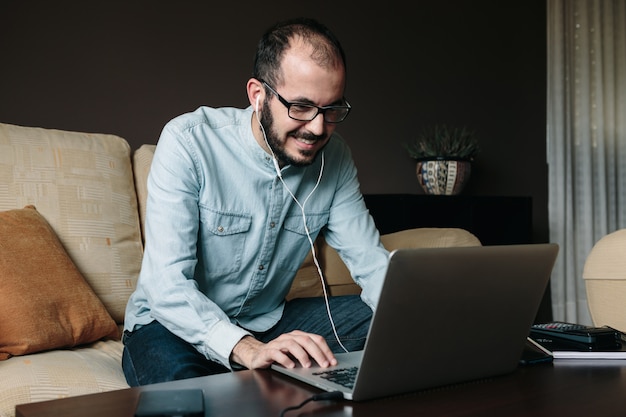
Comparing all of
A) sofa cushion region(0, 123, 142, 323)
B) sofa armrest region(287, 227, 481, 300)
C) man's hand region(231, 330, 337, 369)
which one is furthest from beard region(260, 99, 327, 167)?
sofa armrest region(287, 227, 481, 300)

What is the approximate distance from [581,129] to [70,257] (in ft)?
10.3

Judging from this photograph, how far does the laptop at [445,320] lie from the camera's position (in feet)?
2.76

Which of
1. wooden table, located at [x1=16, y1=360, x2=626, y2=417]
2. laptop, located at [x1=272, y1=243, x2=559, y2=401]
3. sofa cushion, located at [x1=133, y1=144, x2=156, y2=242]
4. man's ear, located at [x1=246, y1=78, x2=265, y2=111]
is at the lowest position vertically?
wooden table, located at [x1=16, y1=360, x2=626, y2=417]

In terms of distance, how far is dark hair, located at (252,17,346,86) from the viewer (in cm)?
142

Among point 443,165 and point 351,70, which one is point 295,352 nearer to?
point 443,165

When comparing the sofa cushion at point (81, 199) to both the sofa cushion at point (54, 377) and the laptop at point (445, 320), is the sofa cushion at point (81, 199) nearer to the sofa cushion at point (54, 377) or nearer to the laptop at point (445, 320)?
the sofa cushion at point (54, 377)

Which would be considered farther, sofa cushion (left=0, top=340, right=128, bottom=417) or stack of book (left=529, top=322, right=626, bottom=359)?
sofa cushion (left=0, top=340, right=128, bottom=417)

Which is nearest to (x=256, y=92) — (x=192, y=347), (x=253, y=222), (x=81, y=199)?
(x=253, y=222)

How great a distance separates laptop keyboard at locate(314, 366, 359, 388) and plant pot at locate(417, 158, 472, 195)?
7.20 ft

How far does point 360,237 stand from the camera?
1684 mm

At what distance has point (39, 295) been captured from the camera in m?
1.56

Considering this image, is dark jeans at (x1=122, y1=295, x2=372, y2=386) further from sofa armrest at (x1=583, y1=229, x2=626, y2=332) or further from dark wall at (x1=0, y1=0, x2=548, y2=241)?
dark wall at (x1=0, y1=0, x2=548, y2=241)

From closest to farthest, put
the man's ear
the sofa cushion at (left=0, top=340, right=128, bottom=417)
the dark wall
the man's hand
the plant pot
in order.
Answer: the man's hand
the sofa cushion at (left=0, top=340, right=128, bottom=417)
the man's ear
the dark wall
the plant pot

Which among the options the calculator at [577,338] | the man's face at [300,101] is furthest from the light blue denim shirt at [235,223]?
the calculator at [577,338]
